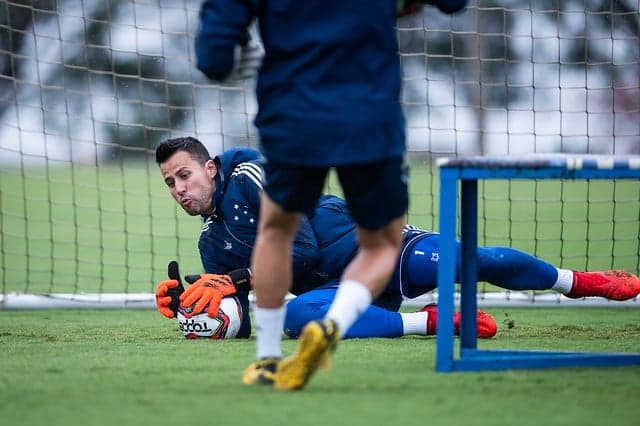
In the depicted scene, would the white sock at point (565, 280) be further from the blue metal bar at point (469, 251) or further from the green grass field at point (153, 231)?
the green grass field at point (153, 231)

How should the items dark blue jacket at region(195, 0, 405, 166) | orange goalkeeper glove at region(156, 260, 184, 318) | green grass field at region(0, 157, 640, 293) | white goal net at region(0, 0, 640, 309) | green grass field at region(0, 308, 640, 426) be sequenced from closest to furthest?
green grass field at region(0, 308, 640, 426), dark blue jacket at region(195, 0, 405, 166), orange goalkeeper glove at region(156, 260, 184, 318), white goal net at region(0, 0, 640, 309), green grass field at region(0, 157, 640, 293)

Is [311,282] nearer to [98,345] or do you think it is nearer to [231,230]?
[231,230]

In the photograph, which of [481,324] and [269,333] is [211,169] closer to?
[481,324]

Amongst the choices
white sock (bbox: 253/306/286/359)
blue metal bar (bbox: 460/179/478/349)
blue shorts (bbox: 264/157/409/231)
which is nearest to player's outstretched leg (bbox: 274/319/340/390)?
white sock (bbox: 253/306/286/359)

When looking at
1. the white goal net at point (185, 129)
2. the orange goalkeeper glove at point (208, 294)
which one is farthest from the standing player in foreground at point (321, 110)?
the white goal net at point (185, 129)

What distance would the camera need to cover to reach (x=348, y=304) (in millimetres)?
2840

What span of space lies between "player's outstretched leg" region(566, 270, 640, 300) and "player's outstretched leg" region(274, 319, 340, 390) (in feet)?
6.16

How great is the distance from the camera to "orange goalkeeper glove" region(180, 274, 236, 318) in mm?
4152

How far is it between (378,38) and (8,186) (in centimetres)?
1179

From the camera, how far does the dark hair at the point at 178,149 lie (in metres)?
4.29

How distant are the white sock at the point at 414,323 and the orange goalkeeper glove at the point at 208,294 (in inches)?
26.6

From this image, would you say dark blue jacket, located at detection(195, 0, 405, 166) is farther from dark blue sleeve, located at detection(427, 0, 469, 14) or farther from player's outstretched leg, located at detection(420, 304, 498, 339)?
player's outstretched leg, located at detection(420, 304, 498, 339)

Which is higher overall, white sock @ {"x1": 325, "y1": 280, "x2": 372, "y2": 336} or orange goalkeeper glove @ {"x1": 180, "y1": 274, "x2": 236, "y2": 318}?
white sock @ {"x1": 325, "y1": 280, "x2": 372, "y2": 336}

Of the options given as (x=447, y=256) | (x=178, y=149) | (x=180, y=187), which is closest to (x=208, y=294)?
(x=180, y=187)
